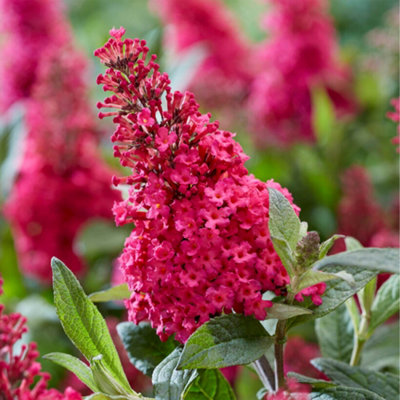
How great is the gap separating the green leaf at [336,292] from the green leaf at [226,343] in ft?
0.11

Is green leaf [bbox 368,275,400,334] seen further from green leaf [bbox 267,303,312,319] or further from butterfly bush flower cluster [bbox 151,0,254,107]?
butterfly bush flower cluster [bbox 151,0,254,107]

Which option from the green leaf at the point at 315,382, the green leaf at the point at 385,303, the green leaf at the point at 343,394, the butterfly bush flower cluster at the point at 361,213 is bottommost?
the green leaf at the point at 343,394

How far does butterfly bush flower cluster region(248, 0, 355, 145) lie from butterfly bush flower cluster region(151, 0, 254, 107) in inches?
3.8

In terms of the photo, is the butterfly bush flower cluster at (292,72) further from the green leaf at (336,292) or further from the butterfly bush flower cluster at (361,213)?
the green leaf at (336,292)

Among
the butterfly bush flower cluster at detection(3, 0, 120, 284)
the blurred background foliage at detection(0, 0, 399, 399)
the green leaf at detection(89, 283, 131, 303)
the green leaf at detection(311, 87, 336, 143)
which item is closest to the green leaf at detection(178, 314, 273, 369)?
the green leaf at detection(89, 283, 131, 303)

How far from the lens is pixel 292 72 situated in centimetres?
125

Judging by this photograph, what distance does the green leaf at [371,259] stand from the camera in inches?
14.0

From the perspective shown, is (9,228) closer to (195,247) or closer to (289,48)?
(289,48)

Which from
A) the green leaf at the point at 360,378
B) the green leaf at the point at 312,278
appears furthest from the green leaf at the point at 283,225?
the green leaf at the point at 360,378

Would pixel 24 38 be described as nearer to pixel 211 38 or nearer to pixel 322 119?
pixel 211 38

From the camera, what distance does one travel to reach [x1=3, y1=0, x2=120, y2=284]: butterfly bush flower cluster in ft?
3.13

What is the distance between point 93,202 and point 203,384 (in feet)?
1.78

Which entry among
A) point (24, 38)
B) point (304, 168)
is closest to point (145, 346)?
point (304, 168)

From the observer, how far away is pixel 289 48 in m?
1.24
